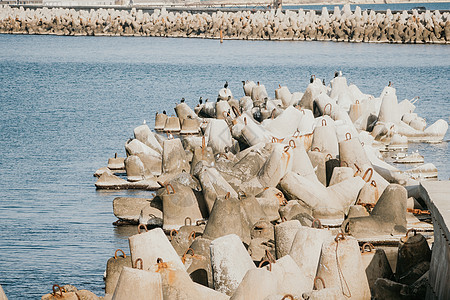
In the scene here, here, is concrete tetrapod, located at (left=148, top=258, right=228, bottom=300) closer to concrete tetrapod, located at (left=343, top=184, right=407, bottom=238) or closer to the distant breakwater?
concrete tetrapod, located at (left=343, top=184, right=407, bottom=238)

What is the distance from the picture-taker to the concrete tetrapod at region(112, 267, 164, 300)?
7.32 metres

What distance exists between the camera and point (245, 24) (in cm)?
6494

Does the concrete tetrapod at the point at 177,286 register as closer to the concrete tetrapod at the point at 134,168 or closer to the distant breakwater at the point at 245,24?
the concrete tetrapod at the point at 134,168

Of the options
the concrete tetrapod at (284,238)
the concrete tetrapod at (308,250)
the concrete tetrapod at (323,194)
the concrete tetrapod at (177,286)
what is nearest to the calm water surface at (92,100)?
the concrete tetrapod at (284,238)

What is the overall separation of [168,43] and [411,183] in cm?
5141

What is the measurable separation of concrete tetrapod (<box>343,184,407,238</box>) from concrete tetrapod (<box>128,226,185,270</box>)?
3.75m

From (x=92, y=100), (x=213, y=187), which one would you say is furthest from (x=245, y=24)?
(x=213, y=187)

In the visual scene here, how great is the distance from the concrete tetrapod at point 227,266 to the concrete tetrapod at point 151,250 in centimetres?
35

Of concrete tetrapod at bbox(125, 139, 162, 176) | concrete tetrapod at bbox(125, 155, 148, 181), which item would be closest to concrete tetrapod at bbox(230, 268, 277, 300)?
concrete tetrapod at bbox(125, 155, 148, 181)

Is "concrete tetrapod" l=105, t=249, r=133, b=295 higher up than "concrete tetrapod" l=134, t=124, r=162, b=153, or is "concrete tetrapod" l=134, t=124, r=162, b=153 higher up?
"concrete tetrapod" l=105, t=249, r=133, b=295

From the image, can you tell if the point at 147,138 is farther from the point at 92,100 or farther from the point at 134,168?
the point at 92,100

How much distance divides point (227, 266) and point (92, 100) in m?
26.6

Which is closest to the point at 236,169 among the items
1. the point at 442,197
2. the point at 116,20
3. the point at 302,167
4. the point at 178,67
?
the point at 302,167

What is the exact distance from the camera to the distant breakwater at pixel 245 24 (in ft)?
188
